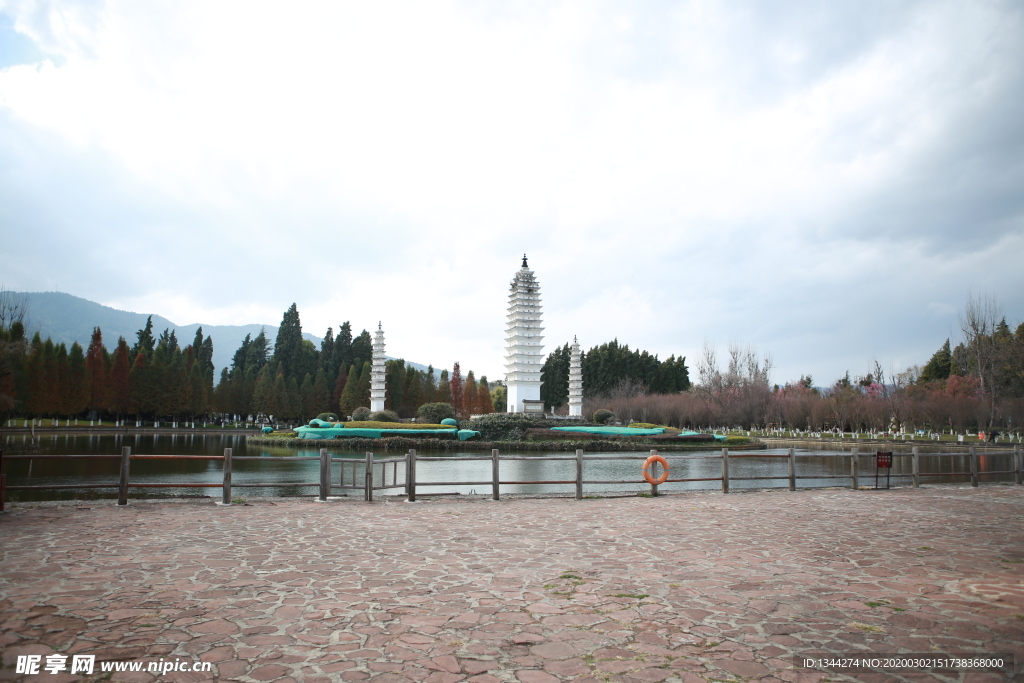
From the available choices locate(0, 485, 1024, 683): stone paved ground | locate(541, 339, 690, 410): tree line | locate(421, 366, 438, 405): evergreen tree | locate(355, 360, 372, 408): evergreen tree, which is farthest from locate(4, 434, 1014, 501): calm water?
locate(541, 339, 690, 410): tree line

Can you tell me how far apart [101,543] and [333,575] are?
3968 millimetres

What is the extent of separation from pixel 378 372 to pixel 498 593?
63.0 metres

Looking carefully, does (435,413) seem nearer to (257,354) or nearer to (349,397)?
(349,397)

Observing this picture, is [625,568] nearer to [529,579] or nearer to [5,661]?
[529,579]

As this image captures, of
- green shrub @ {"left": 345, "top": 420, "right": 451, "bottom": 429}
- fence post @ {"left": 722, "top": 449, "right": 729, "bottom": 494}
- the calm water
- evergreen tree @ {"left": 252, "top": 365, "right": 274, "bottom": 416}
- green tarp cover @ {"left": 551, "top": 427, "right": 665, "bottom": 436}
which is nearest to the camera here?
fence post @ {"left": 722, "top": 449, "right": 729, "bottom": 494}

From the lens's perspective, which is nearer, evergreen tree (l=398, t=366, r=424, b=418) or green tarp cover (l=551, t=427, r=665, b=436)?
green tarp cover (l=551, t=427, r=665, b=436)

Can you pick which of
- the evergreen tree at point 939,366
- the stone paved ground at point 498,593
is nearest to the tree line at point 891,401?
the evergreen tree at point 939,366

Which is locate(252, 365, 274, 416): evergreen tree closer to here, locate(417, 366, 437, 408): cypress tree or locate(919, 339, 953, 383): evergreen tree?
locate(417, 366, 437, 408): cypress tree

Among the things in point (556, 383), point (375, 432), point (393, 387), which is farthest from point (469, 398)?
point (375, 432)

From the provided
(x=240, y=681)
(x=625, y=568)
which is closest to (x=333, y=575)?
(x=240, y=681)

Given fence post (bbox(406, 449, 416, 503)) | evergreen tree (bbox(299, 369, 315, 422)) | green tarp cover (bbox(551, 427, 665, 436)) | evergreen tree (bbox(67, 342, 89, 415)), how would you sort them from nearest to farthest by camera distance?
fence post (bbox(406, 449, 416, 503)), green tarp cover (bbox(551, 427, 665, 436)), evergreen tree (bbox(67, 342, 89, 415)), evergreen tree (bbox(299, 369, 315, 422))

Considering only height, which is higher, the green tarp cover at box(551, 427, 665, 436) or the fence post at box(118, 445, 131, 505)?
the fence post at box(118, 445, 131, 505)

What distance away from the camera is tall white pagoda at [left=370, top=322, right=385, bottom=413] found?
66625mm

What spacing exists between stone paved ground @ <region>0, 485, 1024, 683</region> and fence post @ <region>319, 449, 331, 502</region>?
94.7 inches
